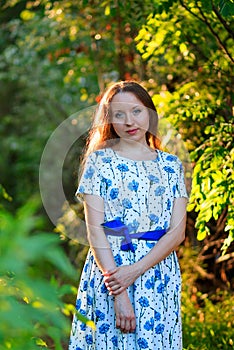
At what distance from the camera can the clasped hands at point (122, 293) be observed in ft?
9.61

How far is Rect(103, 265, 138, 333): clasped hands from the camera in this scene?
293 centimetres

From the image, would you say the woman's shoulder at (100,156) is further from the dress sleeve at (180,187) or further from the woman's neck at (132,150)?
the dress sleeve at (180,187)

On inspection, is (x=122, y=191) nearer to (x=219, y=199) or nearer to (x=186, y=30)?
(x=219, y=199)

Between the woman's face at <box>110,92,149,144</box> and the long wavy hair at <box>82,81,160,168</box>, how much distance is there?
0.03 m

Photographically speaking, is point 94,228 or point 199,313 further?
point 199,313

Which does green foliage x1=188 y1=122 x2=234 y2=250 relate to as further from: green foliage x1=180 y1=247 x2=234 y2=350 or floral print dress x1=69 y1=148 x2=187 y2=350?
green foliage x1=180 y1=247 x2=234 y2=350

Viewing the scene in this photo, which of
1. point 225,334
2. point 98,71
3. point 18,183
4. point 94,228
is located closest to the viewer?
point 94,228

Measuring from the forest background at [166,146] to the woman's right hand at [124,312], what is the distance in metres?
0.28

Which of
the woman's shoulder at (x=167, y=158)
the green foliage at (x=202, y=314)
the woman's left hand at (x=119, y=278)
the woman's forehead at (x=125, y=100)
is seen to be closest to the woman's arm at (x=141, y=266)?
the woman's left hand at (x=119, y=278)

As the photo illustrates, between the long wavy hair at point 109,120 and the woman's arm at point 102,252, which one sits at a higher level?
the long wavy hair at point 109,120

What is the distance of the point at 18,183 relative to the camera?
1227cm

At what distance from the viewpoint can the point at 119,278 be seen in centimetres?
293

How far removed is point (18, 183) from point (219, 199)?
872cm

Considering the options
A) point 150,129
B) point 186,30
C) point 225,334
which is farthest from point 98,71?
point 150,129
